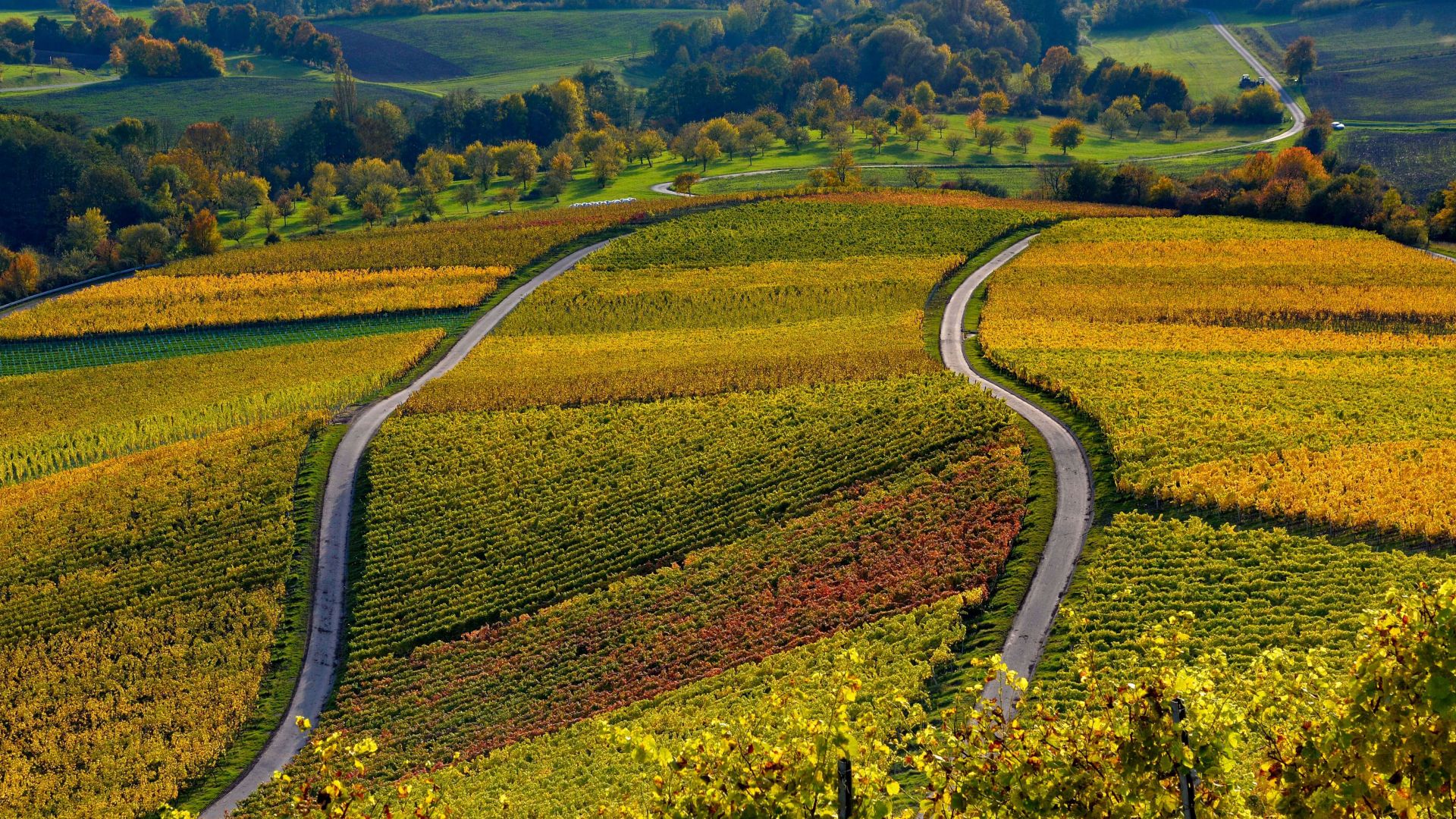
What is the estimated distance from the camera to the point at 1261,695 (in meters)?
16.8

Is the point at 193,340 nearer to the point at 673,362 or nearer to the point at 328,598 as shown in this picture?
the point at 673,362

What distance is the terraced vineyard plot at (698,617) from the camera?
47.4m

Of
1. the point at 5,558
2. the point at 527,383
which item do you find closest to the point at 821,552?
the point at 527,383

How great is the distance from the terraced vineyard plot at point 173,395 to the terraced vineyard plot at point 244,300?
8.03 m

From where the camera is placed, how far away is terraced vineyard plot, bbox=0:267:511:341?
9700cm

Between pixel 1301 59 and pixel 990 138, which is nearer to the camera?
pixel 990 138

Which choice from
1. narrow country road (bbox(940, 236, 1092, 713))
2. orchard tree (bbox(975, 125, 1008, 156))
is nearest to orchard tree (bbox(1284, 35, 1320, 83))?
orchard tree (bbox(975, 125, 1008, 156))

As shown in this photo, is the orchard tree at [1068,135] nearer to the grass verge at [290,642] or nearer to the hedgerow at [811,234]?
the hedgerow at [811,234]

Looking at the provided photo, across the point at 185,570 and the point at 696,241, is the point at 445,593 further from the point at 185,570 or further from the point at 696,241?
the point at 696,241

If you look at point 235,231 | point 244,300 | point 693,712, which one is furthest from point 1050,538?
point 235,231

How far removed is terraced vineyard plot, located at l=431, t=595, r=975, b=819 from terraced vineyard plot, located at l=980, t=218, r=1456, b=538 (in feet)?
50.8

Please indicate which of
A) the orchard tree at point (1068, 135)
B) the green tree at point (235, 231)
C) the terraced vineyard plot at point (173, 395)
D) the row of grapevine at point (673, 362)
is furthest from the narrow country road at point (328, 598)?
the orchard tree at point (1068, 135)

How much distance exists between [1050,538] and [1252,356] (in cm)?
3260

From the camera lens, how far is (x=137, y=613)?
2206 inches
